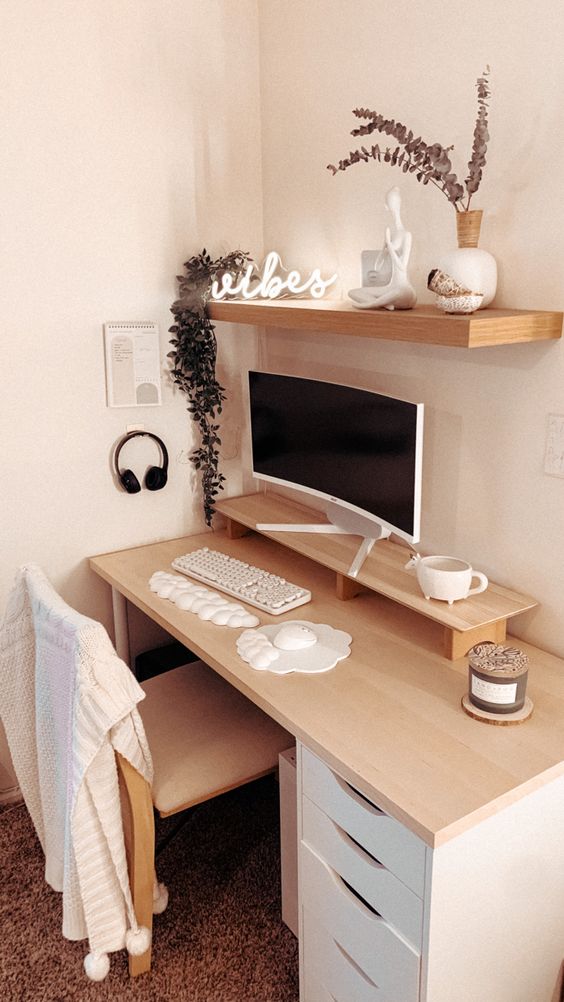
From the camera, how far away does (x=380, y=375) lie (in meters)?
2.06

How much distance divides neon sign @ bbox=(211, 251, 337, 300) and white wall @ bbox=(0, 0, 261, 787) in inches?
6.9

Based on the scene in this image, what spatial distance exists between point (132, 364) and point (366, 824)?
56.4 inches

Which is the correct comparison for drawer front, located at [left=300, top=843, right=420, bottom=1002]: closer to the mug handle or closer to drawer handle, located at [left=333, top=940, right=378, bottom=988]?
drawer handle, located at [left=333, top=940, right=378, bottom=988]

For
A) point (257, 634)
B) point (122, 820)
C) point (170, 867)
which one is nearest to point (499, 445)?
point (257, 634)

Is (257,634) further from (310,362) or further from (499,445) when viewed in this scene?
(310,362)

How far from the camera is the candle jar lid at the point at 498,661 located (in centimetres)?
140

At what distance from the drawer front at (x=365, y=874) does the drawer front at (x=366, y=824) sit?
19 millimetres

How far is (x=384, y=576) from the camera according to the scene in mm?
1872

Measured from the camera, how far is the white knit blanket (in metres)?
1.49

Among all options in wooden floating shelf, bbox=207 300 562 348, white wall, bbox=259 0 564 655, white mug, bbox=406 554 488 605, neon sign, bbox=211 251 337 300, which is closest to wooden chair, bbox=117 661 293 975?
white mug, bbox=406 554 488 605

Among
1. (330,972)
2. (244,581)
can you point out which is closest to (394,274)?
(244,581)

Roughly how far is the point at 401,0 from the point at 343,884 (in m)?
1.88

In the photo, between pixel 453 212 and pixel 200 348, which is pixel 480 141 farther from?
pixel 200 348

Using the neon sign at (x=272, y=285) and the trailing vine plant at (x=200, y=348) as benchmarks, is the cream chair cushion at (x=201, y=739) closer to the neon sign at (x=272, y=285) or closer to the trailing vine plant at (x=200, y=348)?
the trailing vine plant at (x=200, y=348)
